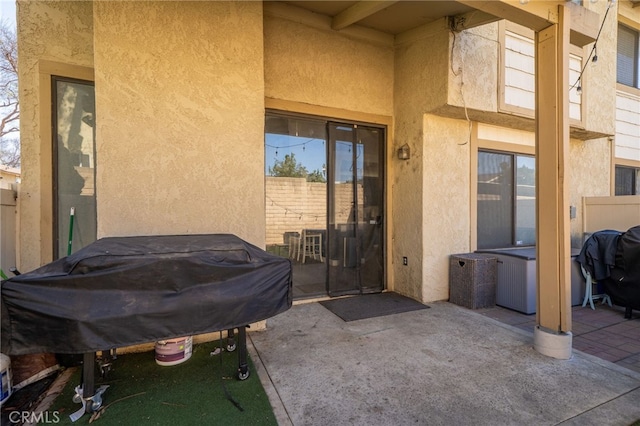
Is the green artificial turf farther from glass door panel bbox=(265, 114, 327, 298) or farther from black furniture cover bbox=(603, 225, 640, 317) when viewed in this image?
black furniture cover bbox=(603, 225, 640, 317)

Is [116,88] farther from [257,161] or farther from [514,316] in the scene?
[514,316]

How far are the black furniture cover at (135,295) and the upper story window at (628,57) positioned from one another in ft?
28.3

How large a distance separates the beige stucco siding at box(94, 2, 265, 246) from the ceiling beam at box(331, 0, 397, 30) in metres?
1.22

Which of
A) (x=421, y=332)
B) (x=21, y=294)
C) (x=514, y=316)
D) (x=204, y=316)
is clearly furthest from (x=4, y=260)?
(x=514, y=316)

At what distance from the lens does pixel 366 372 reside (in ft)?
8.18

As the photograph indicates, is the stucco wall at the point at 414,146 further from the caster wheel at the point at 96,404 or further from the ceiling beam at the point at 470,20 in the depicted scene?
the caster wheel at the point at 96,404

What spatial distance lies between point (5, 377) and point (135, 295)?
119 cm

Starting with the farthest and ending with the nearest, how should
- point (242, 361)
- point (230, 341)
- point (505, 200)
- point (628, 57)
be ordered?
point (628, 57) → point (505, 200) → point (230, 341) → point (242, 361)

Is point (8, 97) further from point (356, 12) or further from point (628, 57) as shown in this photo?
point (628, 57)

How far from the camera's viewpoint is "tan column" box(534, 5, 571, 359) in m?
2.73

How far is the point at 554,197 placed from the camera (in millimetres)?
2748

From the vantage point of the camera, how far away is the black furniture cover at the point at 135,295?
165cm

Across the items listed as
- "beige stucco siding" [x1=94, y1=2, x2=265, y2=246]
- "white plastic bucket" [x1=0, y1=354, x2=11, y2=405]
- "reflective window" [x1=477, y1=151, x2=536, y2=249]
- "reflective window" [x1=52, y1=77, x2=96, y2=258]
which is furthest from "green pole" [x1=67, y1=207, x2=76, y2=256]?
"reflective window" [x1=477, y1=151, x2=536, y2=249]

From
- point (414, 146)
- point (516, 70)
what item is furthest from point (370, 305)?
point (516, 70)
